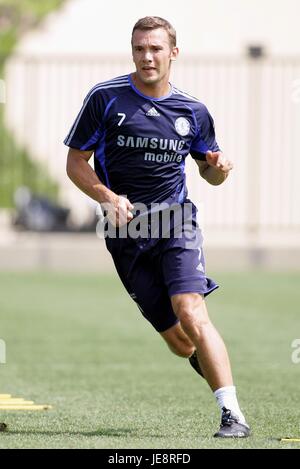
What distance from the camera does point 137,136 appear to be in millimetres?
6527

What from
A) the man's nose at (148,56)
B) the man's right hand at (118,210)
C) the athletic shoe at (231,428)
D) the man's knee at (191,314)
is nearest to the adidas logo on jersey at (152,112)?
the man's nose at (148,56)

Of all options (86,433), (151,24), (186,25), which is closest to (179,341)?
(86,433)

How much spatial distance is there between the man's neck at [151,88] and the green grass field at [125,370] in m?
1.73

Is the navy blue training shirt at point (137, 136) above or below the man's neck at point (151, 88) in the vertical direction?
below

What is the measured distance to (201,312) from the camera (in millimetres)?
6363

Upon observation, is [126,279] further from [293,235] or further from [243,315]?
[293,235]

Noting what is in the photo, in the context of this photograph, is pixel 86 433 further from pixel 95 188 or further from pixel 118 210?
pixel 95 188

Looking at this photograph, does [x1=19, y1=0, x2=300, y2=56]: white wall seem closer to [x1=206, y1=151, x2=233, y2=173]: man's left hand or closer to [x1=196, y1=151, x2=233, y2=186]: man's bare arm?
[x1=196, y1=151, x2=233, y2=186]: man's bare arm

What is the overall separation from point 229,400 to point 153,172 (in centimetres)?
125

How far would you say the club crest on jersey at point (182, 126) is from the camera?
21.7 feet

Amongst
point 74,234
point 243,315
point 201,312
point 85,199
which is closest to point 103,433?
point 201,312

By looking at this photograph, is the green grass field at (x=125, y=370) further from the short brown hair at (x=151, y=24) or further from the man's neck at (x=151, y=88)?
the short brown hair at (x=151, y=24)

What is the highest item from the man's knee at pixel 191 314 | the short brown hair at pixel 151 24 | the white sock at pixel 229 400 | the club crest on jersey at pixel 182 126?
the short brown hair at pixel 151 24
